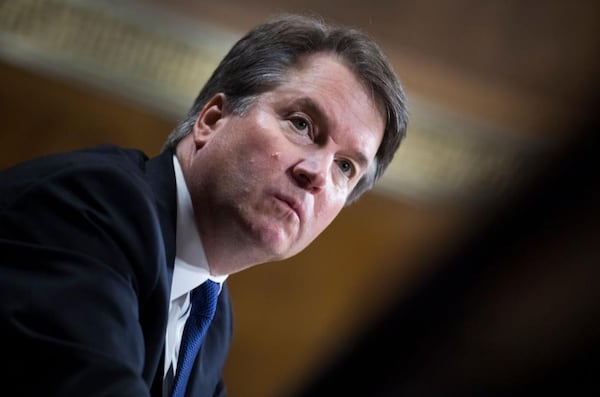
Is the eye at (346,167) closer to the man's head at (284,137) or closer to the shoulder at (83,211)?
the man's head at (284,137)

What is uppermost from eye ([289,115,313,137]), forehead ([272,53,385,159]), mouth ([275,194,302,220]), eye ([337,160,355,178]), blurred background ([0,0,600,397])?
forehead ([272,53,385,159])

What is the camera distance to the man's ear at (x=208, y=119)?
4.42 feet

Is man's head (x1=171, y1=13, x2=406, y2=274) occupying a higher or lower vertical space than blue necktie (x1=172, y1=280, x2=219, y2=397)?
higher

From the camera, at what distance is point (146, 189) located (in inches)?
42.5

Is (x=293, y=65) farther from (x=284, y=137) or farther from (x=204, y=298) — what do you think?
(x=204, y=298)

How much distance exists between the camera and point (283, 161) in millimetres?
1220

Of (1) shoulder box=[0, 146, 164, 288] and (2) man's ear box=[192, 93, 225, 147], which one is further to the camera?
(2) man's ear box=[192, 93, 225, 147]

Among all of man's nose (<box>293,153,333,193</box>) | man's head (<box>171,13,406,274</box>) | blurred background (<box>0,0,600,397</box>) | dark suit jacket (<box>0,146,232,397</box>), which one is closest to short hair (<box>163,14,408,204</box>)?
man's head (<box>171,13,406,274</box>)

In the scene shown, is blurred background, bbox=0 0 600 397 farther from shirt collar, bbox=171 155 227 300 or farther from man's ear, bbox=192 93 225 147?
shirt collar, bbox=171 155 227 300

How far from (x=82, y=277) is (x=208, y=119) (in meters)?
0.54

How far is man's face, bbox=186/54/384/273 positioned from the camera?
3.96 ft

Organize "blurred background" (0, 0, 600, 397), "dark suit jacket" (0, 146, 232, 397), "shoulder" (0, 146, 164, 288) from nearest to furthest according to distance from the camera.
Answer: "dark suit jacket" (0, 146, 232, 397)
"shoulder" (0, 146, 164, 288)
"blurred background" (0, 0, 600, 397)

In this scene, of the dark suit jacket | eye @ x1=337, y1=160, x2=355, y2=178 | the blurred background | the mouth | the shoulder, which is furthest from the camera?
the blurred background

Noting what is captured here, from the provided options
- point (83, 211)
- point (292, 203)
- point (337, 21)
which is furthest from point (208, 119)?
point (337, 21)
